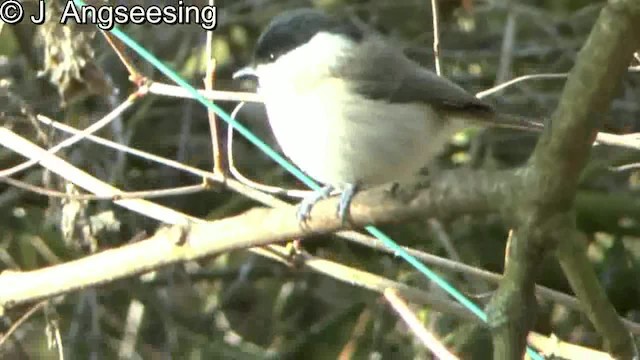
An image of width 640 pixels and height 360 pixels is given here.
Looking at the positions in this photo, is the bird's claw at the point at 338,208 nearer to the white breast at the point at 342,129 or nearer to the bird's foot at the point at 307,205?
the bird's foot at the point at 307,205

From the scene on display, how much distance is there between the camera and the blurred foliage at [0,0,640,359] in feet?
6.40

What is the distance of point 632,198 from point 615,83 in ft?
4.01

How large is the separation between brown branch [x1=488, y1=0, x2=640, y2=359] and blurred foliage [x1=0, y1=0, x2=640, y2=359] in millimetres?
811

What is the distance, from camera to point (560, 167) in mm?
860

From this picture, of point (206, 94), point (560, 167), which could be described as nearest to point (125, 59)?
point (206, 94)

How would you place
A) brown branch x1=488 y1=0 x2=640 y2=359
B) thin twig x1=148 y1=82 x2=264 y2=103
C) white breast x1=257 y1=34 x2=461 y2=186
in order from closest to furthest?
brown branch x1=488 y1=0 x2=640 y2=359
thin twig x1=148 y1=82 x2=264 y2=103
white breast x1=257 y1=34 x2=461 y2=186

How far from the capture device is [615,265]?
6.33 ft

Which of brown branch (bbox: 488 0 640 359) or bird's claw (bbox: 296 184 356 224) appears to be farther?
bird's claw (bbox: 296 184 356 224)

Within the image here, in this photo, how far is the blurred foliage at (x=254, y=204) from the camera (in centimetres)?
195

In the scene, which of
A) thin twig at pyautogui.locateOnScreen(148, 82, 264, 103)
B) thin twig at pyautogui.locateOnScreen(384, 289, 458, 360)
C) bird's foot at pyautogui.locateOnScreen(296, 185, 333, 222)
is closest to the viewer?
thin twig at pyautogui.locateOnScreen(384, 289, 458, 360)

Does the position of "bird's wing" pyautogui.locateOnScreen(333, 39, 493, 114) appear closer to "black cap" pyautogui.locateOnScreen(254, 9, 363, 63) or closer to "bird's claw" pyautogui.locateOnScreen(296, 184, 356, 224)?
"black cap" pyautogui.locateOnScreen(254, 9, 363, 63)

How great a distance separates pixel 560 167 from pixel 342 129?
627mm

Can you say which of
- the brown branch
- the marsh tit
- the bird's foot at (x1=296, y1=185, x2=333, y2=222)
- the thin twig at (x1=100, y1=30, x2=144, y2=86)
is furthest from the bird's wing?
the brown branch

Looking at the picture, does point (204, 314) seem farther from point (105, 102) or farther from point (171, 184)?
point (105, 102)
